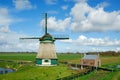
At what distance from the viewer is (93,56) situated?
73938 mm

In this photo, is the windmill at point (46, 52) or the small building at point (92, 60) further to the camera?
the small building at point (92, 60)

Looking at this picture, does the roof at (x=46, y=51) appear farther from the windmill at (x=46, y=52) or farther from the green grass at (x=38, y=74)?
the green grass at (x=38, y=74)

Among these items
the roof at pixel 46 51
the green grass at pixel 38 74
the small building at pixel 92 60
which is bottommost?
the green grass at pixel 38 74

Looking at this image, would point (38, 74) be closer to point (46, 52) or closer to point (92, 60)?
point (46, 52)

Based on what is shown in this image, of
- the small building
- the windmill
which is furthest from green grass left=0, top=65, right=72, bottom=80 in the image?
the small building

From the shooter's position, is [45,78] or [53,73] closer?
[45,78]

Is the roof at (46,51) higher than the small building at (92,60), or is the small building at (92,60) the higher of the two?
the roof at (46,51)

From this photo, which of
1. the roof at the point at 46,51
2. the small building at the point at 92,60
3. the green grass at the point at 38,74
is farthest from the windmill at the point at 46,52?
the small building at the point at 92,60

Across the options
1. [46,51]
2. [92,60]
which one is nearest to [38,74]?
[46,51]

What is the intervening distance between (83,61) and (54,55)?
52.0 ft

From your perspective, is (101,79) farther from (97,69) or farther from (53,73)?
(97,69)

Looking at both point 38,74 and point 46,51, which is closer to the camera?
point 38,74

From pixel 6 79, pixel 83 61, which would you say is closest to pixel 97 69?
pixel 83 61

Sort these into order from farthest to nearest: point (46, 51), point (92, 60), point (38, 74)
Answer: point (92, 60) < point (46, 51) < point (38, 74)
